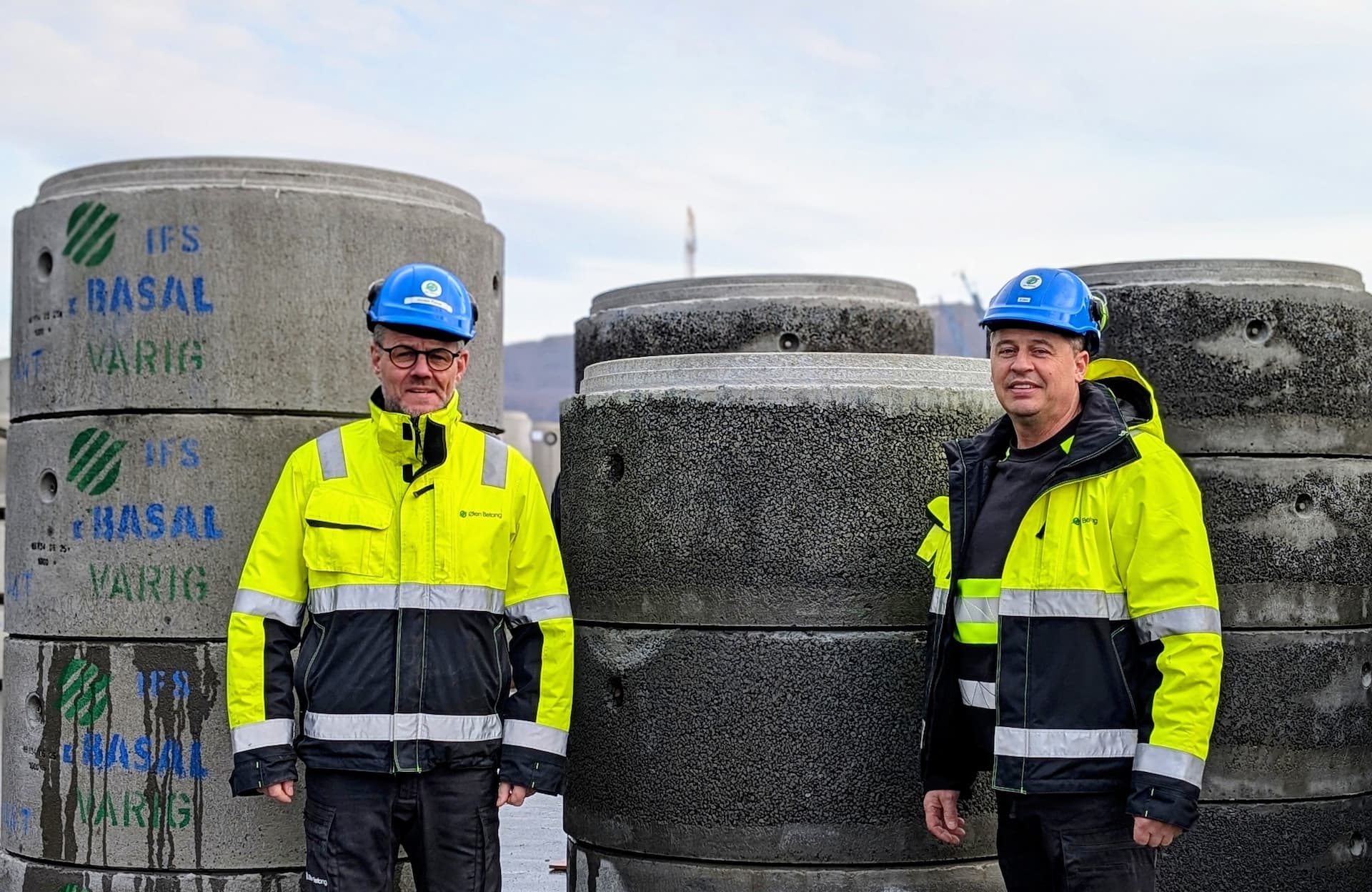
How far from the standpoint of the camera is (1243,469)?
6.82 m

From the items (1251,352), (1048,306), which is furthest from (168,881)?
(1251,352)

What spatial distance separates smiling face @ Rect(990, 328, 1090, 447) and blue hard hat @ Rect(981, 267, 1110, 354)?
31mm

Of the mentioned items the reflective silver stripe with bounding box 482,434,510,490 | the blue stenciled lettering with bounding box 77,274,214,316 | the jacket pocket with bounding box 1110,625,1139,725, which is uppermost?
the blue stenciled lettering with bounding box 77,274,214,316

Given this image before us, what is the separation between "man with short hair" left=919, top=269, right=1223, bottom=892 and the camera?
3.71 metres

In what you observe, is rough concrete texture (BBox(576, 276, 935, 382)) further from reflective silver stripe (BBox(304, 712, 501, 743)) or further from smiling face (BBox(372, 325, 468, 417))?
reflective silver stripe (BBox(304, 712, 501, 743))

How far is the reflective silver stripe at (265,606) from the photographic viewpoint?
4074mm

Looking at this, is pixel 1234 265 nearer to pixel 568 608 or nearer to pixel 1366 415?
pixel 1366 415

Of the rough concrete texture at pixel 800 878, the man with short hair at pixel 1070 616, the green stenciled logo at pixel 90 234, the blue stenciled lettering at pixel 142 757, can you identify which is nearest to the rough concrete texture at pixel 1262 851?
the rough concrete texture at pixel 800 878

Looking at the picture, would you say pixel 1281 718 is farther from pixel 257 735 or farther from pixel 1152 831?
pixel 257 735

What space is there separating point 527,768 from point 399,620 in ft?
1.68

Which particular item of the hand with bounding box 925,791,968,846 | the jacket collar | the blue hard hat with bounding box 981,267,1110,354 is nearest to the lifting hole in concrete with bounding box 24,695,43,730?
the jacket collar

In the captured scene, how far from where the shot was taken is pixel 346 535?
4.06 meters

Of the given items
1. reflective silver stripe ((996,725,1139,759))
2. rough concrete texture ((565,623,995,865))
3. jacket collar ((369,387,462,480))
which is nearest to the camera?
reflective silver stripe ((996,725,1139,759))

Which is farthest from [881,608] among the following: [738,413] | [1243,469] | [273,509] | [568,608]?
[1243,469]
